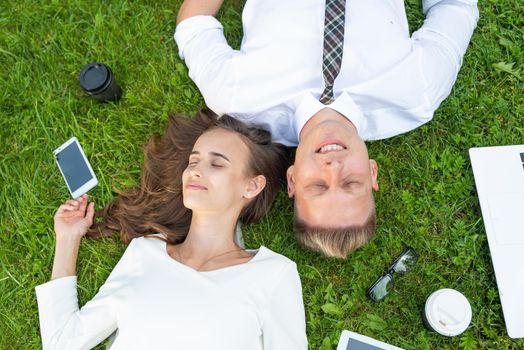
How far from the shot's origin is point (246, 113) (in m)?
3.37

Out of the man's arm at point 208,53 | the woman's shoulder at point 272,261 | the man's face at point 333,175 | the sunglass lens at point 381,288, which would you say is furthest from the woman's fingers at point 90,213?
the sunglass lens at point 381,288

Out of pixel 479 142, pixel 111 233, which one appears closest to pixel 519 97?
pixel 479 142

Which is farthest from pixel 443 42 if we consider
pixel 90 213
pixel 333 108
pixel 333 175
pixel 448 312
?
pixel 90 213

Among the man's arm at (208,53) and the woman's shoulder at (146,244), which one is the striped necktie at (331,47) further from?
the woman's shoulder at (146,244)

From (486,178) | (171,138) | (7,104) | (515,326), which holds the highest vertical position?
(7,104)

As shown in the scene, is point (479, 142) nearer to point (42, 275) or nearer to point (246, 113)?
point (246, 113)

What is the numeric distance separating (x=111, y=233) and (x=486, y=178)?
2983mm

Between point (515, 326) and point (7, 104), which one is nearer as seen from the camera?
point (515, 326)

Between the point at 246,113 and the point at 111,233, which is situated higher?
the point at 246,113

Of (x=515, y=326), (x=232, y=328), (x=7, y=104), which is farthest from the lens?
(x=7, y=104)

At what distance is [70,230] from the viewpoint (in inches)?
145

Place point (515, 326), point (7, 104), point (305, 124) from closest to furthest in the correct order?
point (305, 124)
point (515, 326)
point (7, 104)

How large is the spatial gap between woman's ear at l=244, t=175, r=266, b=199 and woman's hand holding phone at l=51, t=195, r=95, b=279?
1351 mm

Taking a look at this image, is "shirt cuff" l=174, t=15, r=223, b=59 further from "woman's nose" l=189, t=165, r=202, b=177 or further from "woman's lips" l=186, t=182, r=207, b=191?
"woman's lips" l=186, t=182, r=207, b=191
